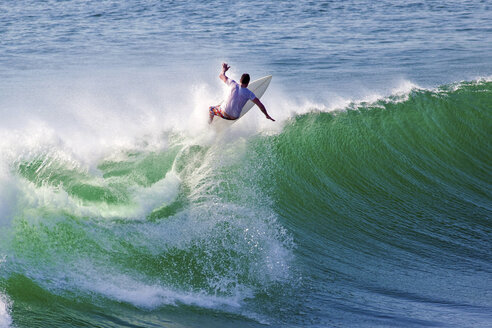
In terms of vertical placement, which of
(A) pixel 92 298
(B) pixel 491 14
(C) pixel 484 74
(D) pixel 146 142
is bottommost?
(A) pixel 92 298

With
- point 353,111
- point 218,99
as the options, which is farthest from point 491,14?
point 218,99

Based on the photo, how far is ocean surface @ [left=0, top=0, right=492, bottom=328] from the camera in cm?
605

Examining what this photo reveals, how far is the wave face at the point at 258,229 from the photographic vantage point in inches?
234

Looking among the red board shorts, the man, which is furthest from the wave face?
the man

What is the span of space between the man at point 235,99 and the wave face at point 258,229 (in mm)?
648

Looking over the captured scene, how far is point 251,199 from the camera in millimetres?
8164

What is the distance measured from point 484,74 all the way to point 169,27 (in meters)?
12.6

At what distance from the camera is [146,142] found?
31.4ft

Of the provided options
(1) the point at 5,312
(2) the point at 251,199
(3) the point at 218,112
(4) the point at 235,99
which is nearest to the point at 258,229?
(2) the point at 251,199

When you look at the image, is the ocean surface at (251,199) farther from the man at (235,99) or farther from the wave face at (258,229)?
the man at (235,99)

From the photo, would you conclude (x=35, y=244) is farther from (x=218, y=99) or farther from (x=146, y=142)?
(x=218, y=99)

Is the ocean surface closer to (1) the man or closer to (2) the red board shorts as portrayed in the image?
(2) the red board shorts

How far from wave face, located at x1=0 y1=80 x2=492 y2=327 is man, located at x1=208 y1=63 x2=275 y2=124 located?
65cm

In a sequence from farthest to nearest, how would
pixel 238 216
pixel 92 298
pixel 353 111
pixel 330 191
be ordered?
1. pixel 353 111
2. pixel 330 191
3. pixel 238 216
4. pixel 92 298
